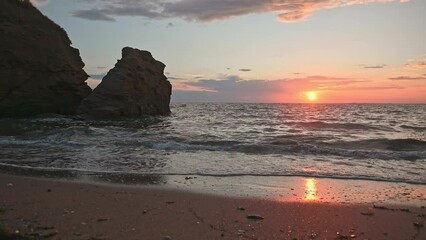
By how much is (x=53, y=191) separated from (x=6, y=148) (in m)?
7.71

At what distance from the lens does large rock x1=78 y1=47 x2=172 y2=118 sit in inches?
1169

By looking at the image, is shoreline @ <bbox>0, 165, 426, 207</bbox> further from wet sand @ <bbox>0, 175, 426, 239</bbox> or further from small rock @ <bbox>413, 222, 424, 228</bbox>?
small rock @ <bbox>413, 222, 424, 228</bbox>

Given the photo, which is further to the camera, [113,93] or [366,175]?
[113,93]

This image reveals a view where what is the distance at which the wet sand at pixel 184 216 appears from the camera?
4.82 m

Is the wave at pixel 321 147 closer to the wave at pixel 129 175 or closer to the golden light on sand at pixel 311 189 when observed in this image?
the wave at pixel 129 175

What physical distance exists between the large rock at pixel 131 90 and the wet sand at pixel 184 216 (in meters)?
22.9

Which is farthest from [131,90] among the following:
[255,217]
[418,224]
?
[418,224]

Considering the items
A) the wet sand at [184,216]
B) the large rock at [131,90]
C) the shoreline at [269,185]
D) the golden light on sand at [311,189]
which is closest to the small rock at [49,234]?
the wet sand at [184,216]

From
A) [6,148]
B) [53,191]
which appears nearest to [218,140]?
[6,148]

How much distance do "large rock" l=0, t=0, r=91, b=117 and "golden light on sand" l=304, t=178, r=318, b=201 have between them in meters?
23.0

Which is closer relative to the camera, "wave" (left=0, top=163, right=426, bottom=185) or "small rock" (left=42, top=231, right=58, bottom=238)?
"small rock" (left=42, top=231, right=58, bottom=238)

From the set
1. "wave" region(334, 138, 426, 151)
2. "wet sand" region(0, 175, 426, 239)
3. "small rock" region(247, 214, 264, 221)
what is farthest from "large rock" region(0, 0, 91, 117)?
"small rock" region(247, 214, 264, 221)

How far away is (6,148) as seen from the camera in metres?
13.3

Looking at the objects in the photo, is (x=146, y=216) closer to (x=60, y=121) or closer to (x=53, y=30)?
(x=60, y=121)
